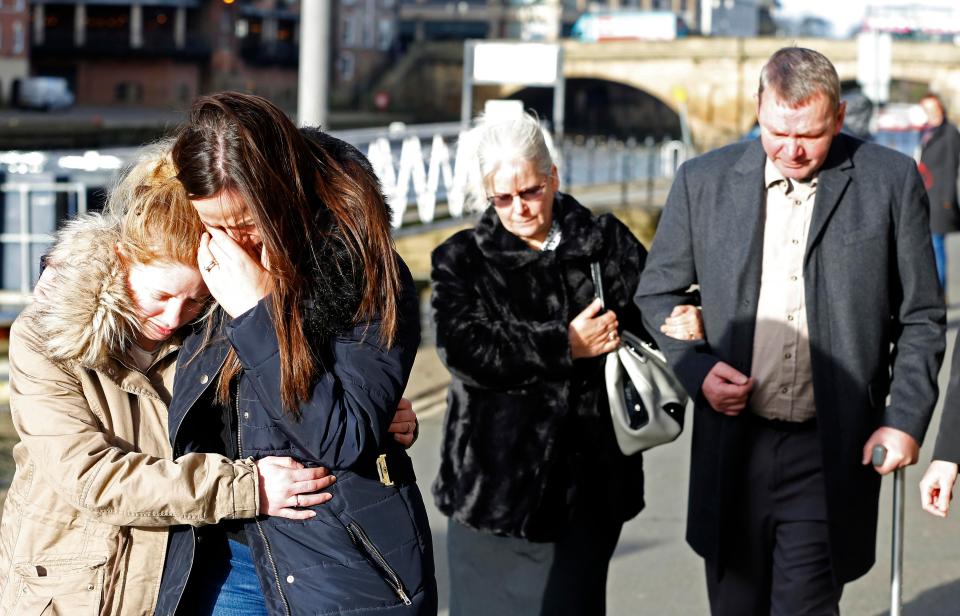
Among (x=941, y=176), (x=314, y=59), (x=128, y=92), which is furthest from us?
(x=128, y=92)

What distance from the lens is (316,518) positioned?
88.7 inches

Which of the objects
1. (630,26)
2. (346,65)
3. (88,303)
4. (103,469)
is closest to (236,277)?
(88,303)

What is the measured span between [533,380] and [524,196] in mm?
461

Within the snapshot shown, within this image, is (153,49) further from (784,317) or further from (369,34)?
(784,317)

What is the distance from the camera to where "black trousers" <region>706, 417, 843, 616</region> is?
330 cm

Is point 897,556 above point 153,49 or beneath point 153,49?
beneath

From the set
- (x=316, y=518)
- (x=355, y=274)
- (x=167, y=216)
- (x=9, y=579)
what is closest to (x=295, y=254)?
(x=355, y=274)

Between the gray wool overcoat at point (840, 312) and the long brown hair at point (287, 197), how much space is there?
1290 millimetres

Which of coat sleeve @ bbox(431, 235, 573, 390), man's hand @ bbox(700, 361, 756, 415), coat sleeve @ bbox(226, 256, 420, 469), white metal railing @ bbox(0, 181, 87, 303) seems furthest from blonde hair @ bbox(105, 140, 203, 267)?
white metal railing @ bbox(0, 181, 87, 303)

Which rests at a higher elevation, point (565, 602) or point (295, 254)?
point (295, 254)

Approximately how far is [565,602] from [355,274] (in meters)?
1.56

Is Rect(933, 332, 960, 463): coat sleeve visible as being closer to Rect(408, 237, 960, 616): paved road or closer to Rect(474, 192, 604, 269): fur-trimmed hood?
Rect(474, 192, 604, 269): fur-trimmed hood

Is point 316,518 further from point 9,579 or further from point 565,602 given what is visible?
point 565,602

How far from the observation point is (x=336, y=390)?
2.19 meters
